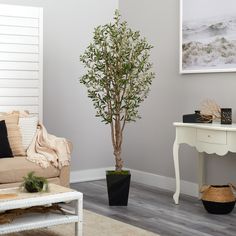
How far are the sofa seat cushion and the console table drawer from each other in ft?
4.22

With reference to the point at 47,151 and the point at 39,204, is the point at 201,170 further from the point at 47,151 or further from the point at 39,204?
the point at 39,204

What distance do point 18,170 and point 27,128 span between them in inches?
24.1

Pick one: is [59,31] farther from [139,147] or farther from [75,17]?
[139,147]

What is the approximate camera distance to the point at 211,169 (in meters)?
4.77

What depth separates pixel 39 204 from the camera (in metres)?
3.16

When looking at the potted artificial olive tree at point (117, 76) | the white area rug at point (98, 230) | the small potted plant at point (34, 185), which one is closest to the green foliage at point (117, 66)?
the potted artificial olive tree at point (117, 76)

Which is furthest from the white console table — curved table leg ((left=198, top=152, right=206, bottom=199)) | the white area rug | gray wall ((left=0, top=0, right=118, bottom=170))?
gray wall ((left=0, top=0, right=118, bottom=170))

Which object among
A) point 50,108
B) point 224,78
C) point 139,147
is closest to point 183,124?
point 224,78

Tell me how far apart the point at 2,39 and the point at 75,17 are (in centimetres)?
103

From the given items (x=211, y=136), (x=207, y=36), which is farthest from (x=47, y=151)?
(x=207, y=36)

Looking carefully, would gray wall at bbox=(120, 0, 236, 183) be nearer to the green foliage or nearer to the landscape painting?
the landscape painting

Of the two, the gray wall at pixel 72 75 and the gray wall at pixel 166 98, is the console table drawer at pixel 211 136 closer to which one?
the gray wall at pixel 166 98

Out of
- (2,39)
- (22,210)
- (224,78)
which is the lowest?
(22,210)

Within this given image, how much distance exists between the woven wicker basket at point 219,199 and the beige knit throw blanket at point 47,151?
1.28m
